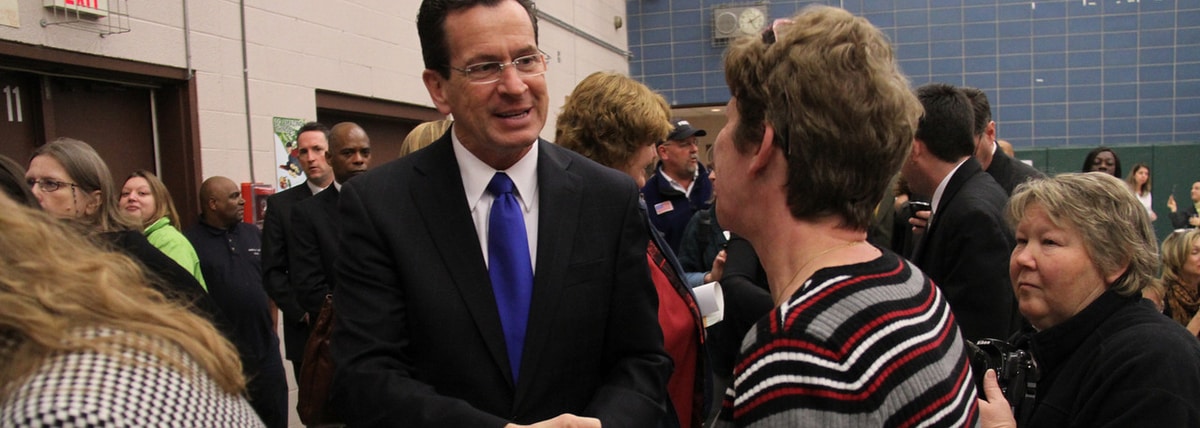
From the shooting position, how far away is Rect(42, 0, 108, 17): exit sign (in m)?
3.43

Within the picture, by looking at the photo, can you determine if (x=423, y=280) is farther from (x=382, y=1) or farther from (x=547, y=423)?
(x=382, y=1)

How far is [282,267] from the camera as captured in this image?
3.81 meters

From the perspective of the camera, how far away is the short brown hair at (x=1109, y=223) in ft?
5.69

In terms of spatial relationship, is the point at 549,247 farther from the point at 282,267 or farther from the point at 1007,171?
the point at 282,267

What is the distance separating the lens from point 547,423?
1318 millimetres

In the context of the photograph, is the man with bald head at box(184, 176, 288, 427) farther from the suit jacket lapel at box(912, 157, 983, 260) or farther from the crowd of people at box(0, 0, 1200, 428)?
the suit jacket lapel at box(912, 157, 983, 260)

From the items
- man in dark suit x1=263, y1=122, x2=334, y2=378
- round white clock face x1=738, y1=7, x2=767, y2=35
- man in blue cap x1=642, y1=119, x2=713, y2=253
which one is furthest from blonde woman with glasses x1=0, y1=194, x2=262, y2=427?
round white clock face x1=738, y1=7, x2=767, y2=35

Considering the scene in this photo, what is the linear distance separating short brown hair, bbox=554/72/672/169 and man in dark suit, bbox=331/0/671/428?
0.46 meters

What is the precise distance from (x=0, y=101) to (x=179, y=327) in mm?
3431

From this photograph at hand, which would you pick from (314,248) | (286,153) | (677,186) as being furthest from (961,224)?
(286,153)

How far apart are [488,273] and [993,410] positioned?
3.21 feet

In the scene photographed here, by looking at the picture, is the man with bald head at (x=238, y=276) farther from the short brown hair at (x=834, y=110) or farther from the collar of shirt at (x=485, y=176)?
the short brown hair at (x=834, y=110)

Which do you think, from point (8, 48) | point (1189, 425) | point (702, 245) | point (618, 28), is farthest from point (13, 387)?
point (618, 28)

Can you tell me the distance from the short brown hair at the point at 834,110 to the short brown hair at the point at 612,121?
98 centimetres
